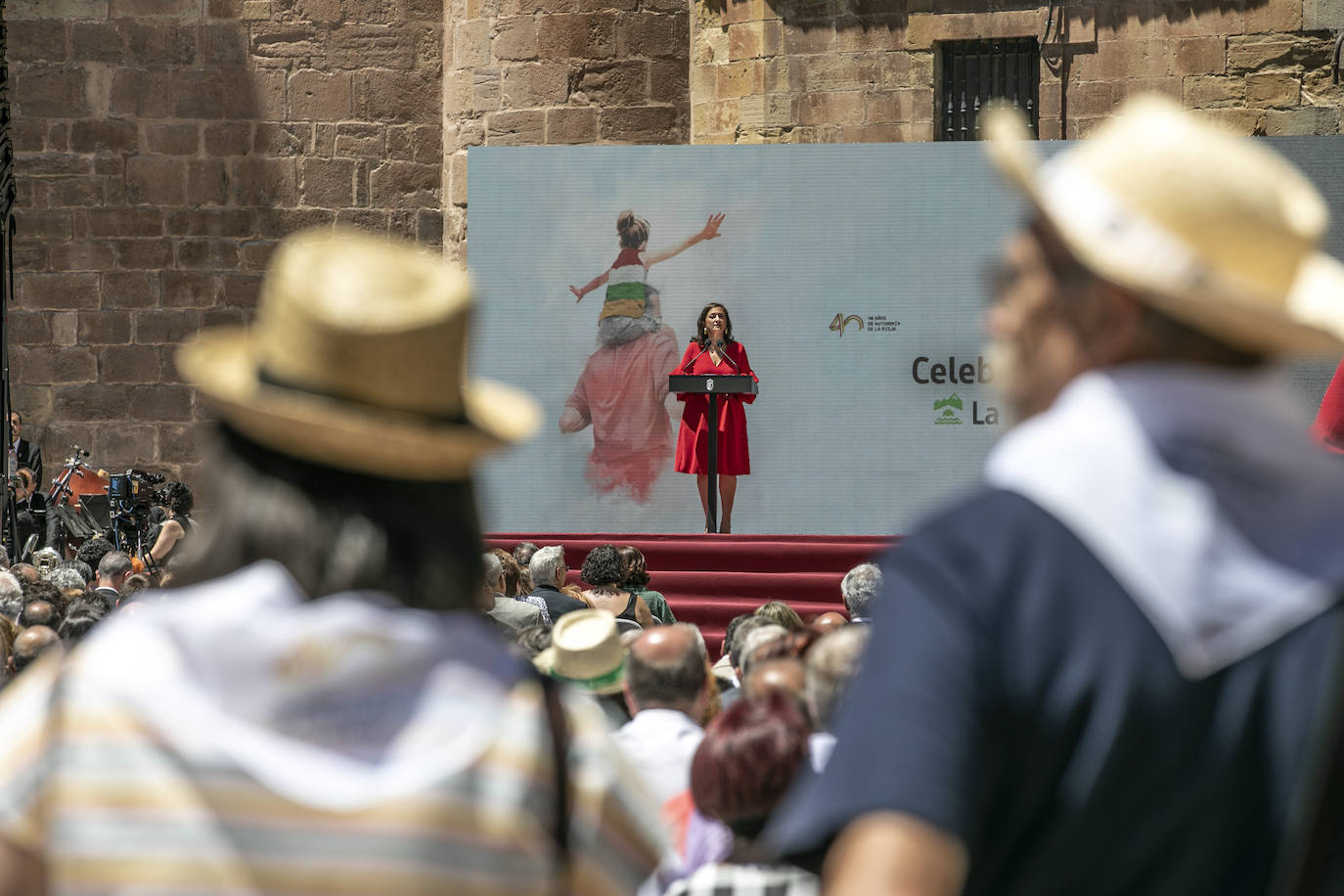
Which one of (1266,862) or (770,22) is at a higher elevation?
(770,22)

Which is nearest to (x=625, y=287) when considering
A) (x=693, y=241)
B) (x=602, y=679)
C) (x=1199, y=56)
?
(x=693, y=241)

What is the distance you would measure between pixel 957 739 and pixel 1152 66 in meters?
13.3

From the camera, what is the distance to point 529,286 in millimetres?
12320

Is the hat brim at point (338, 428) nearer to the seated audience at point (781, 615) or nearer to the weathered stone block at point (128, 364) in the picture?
the seated audience at point (781, 615)

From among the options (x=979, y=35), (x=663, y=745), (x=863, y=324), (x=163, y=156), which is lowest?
(x=663, y=745)

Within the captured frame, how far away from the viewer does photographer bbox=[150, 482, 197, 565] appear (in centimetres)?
996

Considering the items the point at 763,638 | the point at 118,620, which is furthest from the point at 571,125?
the point at 118,620

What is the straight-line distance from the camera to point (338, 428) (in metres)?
1.44

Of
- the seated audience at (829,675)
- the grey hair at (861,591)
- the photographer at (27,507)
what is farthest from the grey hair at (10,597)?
the photographer at (27,507)

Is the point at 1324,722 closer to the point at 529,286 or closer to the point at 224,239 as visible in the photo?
the point at 529,286

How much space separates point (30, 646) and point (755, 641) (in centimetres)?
194

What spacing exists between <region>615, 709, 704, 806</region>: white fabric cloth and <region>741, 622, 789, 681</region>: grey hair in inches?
27.3

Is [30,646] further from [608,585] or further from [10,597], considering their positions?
[608,585]

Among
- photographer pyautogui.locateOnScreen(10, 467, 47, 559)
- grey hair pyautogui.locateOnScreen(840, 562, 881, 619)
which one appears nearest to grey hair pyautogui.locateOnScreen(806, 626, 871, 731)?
grey hair pyautogui.locateOnScreen(840, 562, 881, 619)
